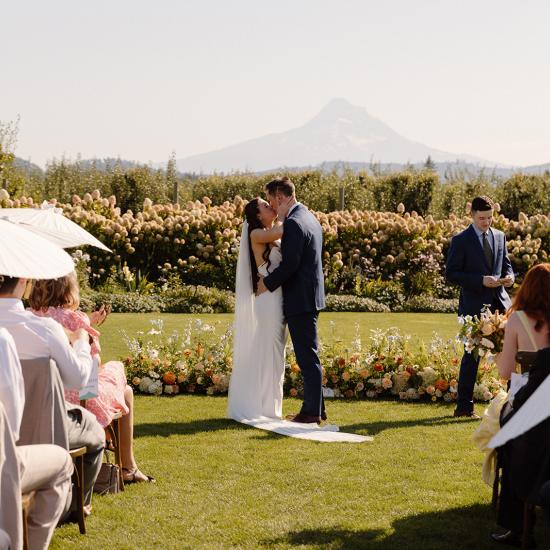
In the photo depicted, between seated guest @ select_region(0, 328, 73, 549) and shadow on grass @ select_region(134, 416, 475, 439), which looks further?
shadow on grass @ select_region(134, 416, 475, 439)

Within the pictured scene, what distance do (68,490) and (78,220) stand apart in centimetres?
1179

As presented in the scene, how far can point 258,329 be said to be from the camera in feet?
24.6

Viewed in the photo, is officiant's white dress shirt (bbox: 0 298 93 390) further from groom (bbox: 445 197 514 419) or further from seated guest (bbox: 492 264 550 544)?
groom (bbox: 445 197 514 419)

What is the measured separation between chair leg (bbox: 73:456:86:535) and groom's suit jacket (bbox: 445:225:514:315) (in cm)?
372

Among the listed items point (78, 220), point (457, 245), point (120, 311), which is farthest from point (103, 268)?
point (457, 245)

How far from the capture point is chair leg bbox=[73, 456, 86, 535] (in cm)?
460

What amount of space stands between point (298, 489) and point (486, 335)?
1430 millimetres

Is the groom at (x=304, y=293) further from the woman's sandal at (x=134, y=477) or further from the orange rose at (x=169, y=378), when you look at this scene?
the woman's sandal at (x=134, y=477)

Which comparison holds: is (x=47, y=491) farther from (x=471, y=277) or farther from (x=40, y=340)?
(x=471, y=277)

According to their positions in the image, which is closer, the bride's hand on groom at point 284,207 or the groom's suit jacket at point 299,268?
the groom's suit jacket at point 299,268

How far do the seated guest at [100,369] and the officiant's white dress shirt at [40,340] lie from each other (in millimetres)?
714

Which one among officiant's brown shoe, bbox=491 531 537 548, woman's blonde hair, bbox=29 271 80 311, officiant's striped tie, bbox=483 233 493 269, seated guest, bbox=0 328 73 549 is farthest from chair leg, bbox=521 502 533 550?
officiant's striped tie, bbox=483 233 493 269

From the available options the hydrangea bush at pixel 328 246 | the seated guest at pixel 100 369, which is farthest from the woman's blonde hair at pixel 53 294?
the hydrangea bush at pixel 328 246

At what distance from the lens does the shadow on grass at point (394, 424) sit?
7.10m
